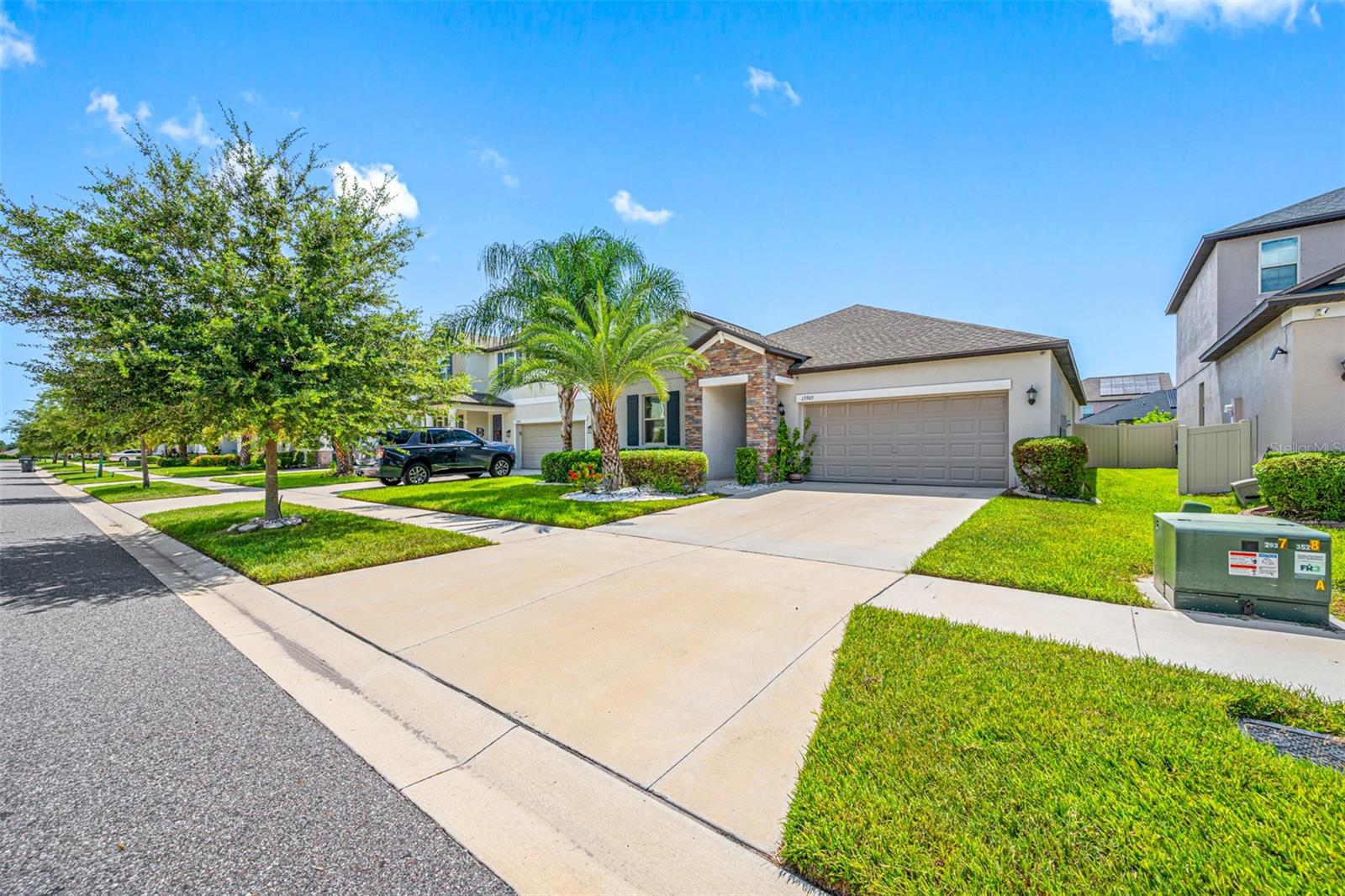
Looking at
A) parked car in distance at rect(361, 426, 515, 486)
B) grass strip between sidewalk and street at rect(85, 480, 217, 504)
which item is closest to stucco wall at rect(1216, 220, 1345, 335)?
parked car in distance at rect(361, 426, 515, 486)

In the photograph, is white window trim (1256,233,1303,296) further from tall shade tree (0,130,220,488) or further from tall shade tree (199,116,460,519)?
tall shade tree (0,130,220,488)

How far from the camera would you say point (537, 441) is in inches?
918

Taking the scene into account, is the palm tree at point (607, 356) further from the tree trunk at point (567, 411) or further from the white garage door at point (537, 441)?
the white garage door at point (537, 441)

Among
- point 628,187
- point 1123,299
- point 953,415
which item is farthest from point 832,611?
point 1123,299

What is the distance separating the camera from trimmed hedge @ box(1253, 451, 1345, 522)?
745 cm

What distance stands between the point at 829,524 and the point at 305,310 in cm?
895

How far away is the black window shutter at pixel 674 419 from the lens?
55.2ft

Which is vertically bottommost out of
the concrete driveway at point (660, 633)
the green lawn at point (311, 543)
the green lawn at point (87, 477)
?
the green lawn at point (87, 477)

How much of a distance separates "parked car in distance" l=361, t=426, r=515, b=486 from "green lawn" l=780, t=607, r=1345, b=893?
15472mm

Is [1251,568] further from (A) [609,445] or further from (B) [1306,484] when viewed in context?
(A) [609,445]

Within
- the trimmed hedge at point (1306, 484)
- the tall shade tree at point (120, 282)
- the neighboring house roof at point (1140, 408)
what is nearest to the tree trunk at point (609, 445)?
the tall shade tree at point (120, 282)

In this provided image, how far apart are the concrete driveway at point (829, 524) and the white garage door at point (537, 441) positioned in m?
12.2

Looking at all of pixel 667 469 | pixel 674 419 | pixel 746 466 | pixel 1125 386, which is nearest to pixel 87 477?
pixel 674 419

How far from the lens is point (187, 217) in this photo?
816 cm
